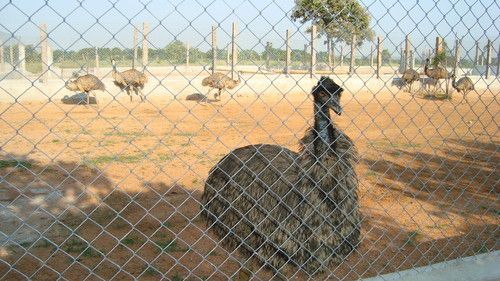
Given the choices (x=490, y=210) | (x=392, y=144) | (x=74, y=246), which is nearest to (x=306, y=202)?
(x=74, y=246)

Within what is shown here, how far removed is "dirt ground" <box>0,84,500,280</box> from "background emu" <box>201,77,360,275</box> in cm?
20

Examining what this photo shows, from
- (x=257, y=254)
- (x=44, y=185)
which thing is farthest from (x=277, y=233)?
(x=44, y=185)

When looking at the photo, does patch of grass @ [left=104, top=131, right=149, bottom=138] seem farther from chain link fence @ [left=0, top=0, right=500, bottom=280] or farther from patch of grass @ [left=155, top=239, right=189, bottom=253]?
patch of grass @ [left=155, top=239, right=189, bottom=253]

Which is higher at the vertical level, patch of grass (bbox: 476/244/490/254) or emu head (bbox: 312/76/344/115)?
emu head (bbox: 312/76/344/115)

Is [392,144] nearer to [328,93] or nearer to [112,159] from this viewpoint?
[112,159]

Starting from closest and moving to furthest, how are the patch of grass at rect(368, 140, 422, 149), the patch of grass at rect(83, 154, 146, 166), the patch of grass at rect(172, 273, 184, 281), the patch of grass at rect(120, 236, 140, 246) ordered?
the patch of grass at rect(172, 273, 184, 281)
the patch of grass at rect(120, 236, 140, 246)
the patch of grass at rect(83, 154, 146, 166)
the patch of grass at rect(368, 140, 422, 149)

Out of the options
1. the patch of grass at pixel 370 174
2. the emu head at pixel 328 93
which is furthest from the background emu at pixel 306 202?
the patch of grass at pixel 370 174

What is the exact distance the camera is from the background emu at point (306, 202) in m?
3.05

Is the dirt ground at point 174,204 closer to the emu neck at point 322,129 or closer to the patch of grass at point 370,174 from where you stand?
the patch of grass at point 370,174

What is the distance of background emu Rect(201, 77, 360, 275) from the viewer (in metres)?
3.05

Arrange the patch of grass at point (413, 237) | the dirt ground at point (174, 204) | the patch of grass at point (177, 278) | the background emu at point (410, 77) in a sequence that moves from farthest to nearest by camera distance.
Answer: the background emu at point (410, 77)
the patch of grass at point (413, 237)
the dirt ground at point (174, 204)
the patch of grass at point (177, 278)

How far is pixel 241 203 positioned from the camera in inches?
138

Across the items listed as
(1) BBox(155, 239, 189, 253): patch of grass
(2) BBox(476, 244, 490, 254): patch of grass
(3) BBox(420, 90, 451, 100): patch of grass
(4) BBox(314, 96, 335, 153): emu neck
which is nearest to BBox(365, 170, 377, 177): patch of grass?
(2) BBox(476, 244, 490, 254): patch of grass

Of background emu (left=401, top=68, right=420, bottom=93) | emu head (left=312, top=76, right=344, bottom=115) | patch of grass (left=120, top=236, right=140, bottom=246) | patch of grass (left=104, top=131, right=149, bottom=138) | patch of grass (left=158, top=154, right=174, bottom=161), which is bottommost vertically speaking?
patch of grass (left=104, top=131, right=149, bottom=138)
